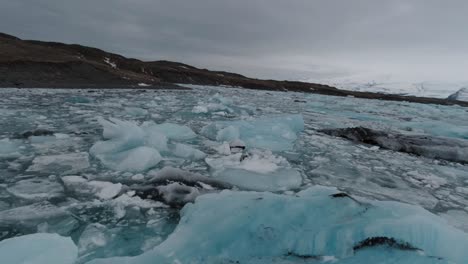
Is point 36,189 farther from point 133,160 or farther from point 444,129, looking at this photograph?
point 444,129

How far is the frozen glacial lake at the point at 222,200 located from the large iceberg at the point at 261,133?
0.05 metres

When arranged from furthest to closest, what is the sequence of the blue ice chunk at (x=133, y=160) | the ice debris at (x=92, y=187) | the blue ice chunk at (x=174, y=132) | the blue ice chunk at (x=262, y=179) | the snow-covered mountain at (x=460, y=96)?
the snow-covered mountain at (x=460, y=96) → the blue ice chunk at (x=174, y=132) → the blue ice chunk at (x=133, y=160) → the blue ice chunk at (x=262, y=179) → the ice debris at (x=92, y=187)

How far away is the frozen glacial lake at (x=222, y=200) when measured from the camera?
215 centimetres

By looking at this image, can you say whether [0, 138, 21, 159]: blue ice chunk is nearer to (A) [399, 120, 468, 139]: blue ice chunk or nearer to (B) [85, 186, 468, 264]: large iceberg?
(B) [85, 186, 468, 264]: large iceberg

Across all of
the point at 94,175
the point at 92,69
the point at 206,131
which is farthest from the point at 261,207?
the point at 92,69

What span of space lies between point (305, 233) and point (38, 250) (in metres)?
1.69

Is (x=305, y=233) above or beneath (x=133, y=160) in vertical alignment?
above

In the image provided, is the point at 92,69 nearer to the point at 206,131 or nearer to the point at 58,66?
the point at 58,66

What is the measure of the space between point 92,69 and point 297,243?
26.6m

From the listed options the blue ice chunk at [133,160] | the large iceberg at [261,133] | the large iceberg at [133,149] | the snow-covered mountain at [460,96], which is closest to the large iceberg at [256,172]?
the large iceberg at [133,149]

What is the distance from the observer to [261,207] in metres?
2.59

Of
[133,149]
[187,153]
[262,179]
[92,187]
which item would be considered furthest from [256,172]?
[92,187]

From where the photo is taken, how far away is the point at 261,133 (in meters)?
6.80

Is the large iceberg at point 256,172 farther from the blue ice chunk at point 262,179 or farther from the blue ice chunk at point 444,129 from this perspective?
the blue ice chunk at point 444,129
